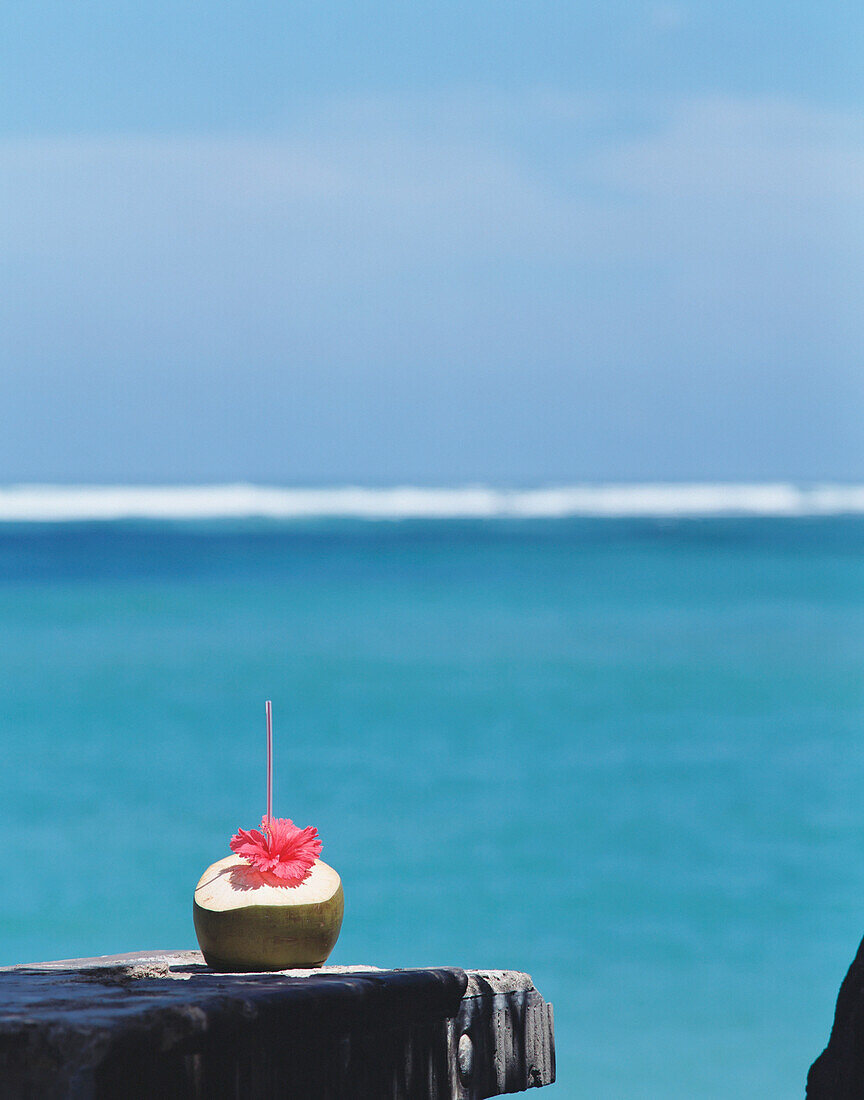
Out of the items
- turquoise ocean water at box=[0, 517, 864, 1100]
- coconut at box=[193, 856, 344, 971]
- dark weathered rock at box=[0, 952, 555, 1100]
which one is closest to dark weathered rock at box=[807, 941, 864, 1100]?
dark weathered rock at box=[0, 952, 555, 1100]

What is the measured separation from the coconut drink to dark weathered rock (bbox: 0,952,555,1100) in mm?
52

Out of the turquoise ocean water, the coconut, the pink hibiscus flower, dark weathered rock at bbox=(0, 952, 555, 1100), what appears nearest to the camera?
dark weathered rock at bbox=(0, 952, 555, 1100)

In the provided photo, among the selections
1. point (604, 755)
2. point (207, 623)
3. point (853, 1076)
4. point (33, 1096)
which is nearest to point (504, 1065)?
point (853, 1076)

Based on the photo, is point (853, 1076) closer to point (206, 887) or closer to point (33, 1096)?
point (206, 887)

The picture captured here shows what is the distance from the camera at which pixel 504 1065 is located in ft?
7.75

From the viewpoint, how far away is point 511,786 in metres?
13.0

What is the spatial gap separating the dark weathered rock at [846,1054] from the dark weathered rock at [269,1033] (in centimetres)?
42

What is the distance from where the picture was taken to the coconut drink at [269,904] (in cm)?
246

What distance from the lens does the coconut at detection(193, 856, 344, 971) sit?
8.07 feet

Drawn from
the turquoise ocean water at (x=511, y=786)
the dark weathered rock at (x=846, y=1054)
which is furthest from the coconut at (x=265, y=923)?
the turquoise ocean water at (x=511, y=786)

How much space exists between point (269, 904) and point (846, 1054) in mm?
892

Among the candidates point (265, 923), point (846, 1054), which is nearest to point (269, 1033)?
A: point (265, 923)

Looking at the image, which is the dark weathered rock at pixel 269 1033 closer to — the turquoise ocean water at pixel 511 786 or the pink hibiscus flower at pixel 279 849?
the pink hibiscus flower at pixel 279 849

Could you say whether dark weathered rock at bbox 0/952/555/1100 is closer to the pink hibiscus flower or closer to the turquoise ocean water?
the pink hibiscus flower
